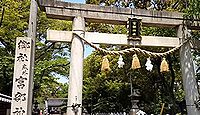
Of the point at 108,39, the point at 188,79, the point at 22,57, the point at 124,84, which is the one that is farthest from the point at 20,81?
the point at 124,84

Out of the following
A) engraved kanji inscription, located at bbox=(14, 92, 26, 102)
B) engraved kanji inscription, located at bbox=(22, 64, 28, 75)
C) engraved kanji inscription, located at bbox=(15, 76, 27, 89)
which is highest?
engraved kanji inscription, located at bbox=(22, 64, 28, 75)

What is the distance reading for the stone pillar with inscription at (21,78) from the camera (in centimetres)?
675

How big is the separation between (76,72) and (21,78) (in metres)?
2.35

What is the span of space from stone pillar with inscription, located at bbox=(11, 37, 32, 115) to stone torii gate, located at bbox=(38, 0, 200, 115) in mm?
2125

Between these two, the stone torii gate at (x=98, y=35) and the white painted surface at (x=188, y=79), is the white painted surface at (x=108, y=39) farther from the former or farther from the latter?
the white painted surface at (x=188, y=79)

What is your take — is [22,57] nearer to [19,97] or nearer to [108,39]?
[19,97]

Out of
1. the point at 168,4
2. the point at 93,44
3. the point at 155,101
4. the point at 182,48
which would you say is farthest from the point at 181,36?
the point at 155,101

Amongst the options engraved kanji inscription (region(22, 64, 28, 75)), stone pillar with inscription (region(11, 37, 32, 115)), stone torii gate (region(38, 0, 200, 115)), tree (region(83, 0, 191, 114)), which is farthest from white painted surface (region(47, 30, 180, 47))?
tree (region(83, 0, 191, 114))

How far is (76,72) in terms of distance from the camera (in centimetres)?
902

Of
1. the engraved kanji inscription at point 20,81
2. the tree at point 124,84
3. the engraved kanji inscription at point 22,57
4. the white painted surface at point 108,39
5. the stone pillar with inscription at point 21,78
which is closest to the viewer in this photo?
the stone pillar with inscription at point 21,78

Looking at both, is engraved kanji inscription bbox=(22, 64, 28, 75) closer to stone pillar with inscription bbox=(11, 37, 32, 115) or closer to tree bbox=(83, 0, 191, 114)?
stone pillar with inscription bbox=(11, 37, 32, 115)

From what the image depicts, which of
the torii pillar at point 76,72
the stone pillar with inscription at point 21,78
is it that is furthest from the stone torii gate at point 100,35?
the stone pillar with inscription at point 21,78

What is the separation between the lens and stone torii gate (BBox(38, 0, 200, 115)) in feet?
29.7

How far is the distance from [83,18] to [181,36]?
12.1 feet
